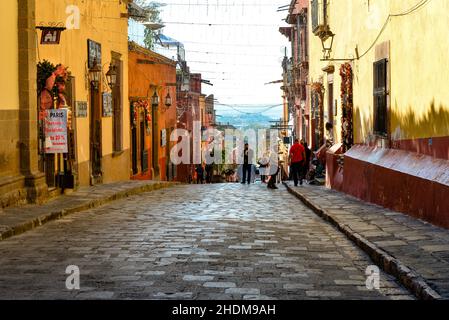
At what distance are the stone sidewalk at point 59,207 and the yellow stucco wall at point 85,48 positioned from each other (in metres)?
1.36

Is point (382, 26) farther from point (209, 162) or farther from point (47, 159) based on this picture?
point (209, 162)

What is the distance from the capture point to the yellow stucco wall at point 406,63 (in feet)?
39.1

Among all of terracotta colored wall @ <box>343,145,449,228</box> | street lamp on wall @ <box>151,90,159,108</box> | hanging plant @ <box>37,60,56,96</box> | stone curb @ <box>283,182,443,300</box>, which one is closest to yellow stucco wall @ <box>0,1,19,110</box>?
hanging plant @ <box>37,60,56,96</box>

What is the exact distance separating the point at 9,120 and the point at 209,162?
147 feet

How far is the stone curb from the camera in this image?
289 inches

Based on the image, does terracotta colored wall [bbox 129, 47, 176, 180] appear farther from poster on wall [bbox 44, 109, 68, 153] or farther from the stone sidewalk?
poster on wall [bbox 44, 109, 68, 153]

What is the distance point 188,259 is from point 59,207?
6.14 meters

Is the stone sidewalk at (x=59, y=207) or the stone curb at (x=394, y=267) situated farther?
the stone sidewalk at (x=59, y=207)

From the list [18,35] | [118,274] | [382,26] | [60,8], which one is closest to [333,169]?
[382,26]

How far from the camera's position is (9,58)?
50.2 feet

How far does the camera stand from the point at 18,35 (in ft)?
51.6

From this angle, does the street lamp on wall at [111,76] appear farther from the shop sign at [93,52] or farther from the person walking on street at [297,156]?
the person walking on street at [297,156]

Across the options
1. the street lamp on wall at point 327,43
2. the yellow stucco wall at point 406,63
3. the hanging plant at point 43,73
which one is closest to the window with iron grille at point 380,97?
the yellow stucco wall at point 406,63

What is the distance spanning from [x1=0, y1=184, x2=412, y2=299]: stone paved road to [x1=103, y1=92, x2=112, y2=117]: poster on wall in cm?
892
